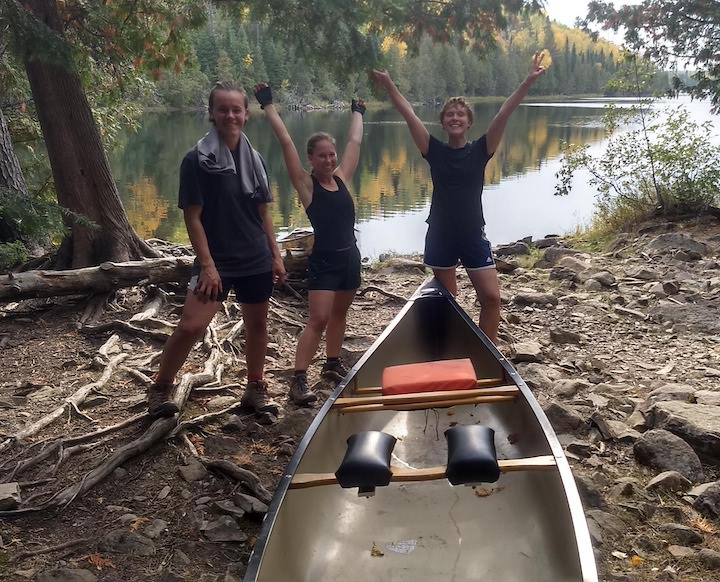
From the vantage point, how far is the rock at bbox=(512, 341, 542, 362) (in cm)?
466

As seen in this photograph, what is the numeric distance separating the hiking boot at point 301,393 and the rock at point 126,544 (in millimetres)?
1344

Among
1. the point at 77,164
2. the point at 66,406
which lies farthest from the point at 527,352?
the point at 77,164

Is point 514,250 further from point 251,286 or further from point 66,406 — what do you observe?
point 66,406

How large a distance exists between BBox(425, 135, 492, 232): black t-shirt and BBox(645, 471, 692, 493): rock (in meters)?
1.76

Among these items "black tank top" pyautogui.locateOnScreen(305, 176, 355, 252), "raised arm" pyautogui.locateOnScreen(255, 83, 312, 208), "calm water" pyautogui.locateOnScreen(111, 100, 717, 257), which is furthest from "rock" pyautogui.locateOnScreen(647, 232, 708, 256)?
"raised arm" pyautogui.locateOnScreen(255, 83, 312, 208)

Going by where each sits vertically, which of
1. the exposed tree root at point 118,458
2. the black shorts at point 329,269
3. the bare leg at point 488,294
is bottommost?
the exposed tree root at point 118,458

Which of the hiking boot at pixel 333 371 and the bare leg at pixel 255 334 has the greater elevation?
the bare leg at pixel 255 334

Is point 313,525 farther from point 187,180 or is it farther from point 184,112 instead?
point 184,112

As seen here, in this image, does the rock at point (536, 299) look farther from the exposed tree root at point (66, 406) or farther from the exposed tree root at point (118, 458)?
the exposed tree root at point (66, 406)

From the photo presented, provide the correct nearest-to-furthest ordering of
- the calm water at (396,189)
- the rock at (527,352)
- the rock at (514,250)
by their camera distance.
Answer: the rock at (527,352)
the rock at (514,250)
the calm water at (396,189)

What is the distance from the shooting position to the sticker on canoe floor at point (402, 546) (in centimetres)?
251

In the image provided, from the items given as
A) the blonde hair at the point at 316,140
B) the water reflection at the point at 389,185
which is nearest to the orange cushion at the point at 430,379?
the blonde hair at the point at 316,140

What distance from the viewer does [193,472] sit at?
3.05 m

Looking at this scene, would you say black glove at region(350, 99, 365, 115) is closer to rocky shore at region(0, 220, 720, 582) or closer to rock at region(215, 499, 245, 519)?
rocky shore at region(0, 220, 720, 582)
